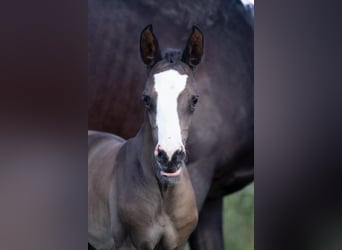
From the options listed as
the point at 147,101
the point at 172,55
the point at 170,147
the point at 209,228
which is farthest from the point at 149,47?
the point at 209,228

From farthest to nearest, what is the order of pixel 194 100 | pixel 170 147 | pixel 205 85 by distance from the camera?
pixel 205 85, pixel 194 100, pixel 170 147

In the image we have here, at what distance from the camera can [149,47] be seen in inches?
101

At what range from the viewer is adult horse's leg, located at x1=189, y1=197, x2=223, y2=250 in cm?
265

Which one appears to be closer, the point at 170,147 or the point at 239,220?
the point at 170,147

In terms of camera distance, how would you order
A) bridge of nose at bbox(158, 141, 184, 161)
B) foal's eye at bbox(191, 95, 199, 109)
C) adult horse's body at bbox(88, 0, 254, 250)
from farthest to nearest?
1. adult horse's body at bbox(88, 0, 254, 250)
2. foal's eye at bbox(191, 95, 199, 109)
3. bridge of nose at bbox(158, 141, 184, 161)

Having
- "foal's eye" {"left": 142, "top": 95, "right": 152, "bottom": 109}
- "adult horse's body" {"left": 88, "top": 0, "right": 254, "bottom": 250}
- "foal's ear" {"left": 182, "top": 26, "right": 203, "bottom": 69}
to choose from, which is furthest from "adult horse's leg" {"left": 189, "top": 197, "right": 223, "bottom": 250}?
"foal's ear" {"left": 182, "top": 26, "right": 203, "bottom": 69}

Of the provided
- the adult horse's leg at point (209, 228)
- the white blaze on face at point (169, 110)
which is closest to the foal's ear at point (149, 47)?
the white blaze on face at point (169, 110)

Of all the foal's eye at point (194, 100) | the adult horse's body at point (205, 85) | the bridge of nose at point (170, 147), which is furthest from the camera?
the adult horse's body at point (205, 85)

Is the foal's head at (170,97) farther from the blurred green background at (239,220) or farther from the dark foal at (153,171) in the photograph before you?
the blurred green background at (239,220)

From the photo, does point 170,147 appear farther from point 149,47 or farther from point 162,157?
point 149,47

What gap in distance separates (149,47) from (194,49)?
8.1 inches

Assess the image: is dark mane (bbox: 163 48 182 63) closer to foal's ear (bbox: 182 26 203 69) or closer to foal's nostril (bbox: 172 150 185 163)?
foal's ear (bbox: 182 26 203 69)

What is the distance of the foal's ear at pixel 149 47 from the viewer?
8.37 ft
